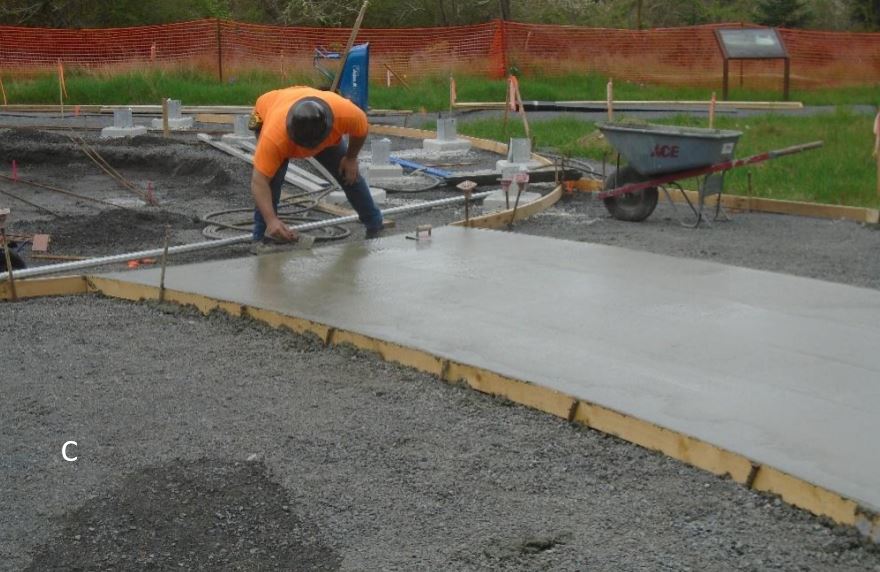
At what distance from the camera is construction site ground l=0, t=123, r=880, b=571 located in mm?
Result: 3537

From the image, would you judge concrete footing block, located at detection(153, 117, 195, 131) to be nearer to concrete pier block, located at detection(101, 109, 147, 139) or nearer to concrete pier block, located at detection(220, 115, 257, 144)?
concrete pier block, located at detection(101, 109, 147, 139)

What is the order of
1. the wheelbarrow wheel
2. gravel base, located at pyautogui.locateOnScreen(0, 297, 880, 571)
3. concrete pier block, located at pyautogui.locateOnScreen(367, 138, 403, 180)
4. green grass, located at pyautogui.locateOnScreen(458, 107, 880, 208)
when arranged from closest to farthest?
gravel base, located at pyautogui.locateOnScreen(0, 297, 880, 571), the wheelbarrow wheel, green grass, located at pyautogui.locateOnScreen(458, 107, 880, 208), concrete pier block, located at pyautogui.locateOnScreen(367, 138, 403, 180)

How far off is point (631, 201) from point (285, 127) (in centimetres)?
350

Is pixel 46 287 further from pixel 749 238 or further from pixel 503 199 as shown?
pixel 749 238

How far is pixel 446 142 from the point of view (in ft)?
45.8

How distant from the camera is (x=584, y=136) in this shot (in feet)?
48.0

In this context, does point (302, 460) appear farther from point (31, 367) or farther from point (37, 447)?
point (31, 367)

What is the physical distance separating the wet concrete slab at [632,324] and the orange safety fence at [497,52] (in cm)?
1797

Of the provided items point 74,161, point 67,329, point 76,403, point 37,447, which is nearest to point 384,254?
point 67,329

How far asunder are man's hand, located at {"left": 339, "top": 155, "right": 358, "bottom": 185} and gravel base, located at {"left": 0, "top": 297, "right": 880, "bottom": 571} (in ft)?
8.54

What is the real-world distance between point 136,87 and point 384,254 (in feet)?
50.9

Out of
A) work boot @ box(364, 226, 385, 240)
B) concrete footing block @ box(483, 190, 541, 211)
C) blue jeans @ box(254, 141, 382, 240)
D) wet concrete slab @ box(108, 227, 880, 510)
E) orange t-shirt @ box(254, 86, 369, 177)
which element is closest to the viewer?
wet concrete slab @ box(108, 227, 880, 510)

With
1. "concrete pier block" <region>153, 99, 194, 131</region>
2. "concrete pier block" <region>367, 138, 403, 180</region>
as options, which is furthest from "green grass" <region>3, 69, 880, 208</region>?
"concrete pier block" <region>153, 99, 194, 131</region>

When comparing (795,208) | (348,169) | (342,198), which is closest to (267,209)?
(348,169)
